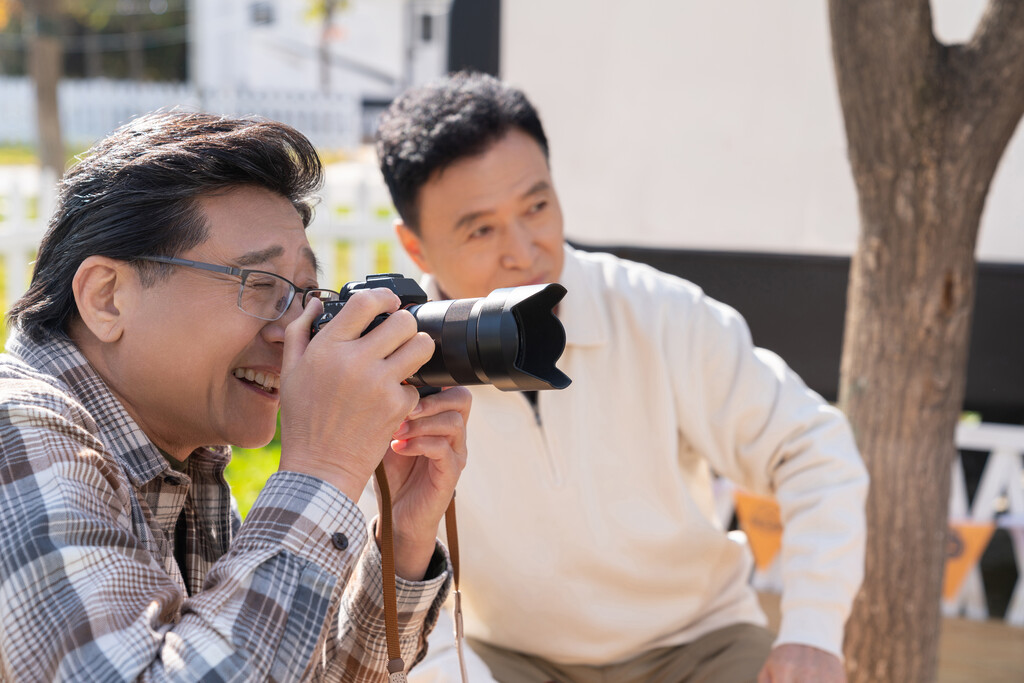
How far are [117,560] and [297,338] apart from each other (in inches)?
12.8

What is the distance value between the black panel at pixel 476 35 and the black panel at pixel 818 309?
3.18 ft

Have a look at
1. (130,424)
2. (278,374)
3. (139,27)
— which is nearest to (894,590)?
→ (278,374)

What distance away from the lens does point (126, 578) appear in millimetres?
1096

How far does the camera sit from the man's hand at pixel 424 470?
1.47m

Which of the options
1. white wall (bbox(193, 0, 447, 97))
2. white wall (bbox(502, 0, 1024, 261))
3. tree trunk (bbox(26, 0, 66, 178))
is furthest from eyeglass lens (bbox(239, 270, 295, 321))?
white wall (bbox(193, 0, 447, 97))

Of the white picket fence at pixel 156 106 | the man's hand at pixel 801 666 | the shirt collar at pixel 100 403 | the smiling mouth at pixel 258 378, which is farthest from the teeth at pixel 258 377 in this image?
the white picket fence at pixel 156 106

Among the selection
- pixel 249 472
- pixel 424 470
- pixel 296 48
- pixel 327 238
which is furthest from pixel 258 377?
pixel 296 48

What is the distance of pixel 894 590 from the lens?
8.67 feet

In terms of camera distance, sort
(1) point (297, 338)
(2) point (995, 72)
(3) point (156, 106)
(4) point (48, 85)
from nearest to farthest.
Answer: (1) point (297, 338) → (2) point (995, 72) → (4) point (48, 85) → (3) point (156, 106)

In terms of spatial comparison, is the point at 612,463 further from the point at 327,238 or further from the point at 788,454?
the point at 327,238

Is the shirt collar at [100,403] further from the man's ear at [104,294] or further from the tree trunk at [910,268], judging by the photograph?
the tree trunk at [910,268]

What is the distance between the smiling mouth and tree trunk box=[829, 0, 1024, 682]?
172cm

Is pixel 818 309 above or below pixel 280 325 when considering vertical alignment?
below

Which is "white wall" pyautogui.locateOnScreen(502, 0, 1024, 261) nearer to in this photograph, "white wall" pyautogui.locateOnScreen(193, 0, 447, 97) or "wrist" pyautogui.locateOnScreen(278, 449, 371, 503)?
"wrist" pyautogui.locateOnScreen(278, 449, 371, 503)
